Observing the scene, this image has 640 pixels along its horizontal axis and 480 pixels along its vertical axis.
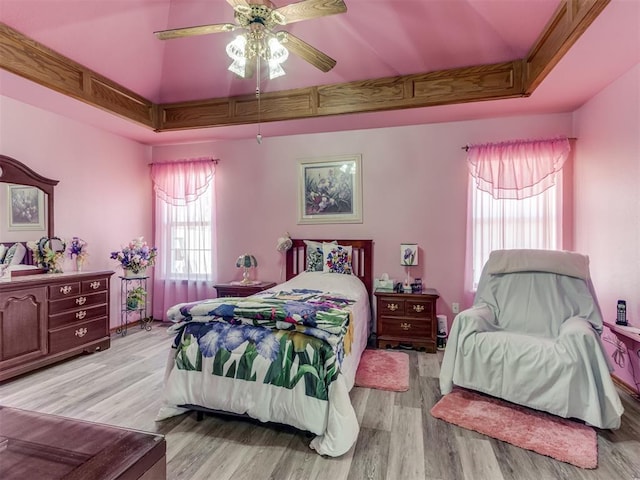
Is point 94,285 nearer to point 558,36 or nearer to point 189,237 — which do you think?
point 189,237

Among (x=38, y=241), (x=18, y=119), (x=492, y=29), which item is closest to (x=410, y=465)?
(x=492, y=29)

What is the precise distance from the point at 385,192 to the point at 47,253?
372cm

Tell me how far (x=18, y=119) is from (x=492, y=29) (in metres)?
4.49

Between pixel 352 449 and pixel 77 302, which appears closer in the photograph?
pixel 352 449

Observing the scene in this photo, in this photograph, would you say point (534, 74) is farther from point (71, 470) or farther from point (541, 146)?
point (71, 470)

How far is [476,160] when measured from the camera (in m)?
3.77

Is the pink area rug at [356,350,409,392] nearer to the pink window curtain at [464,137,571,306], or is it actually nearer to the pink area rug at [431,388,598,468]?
the pink area rug at [431,388,598,468]

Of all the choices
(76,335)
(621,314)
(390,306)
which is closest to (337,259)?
(390,306)

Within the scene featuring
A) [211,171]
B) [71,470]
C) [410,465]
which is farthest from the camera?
[211,171]

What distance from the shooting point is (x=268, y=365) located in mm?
2059

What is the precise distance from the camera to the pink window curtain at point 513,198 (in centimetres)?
356

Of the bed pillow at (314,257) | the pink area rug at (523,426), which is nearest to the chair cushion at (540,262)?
the pink area rug at (523,426)

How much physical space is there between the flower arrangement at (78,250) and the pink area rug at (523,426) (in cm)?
385

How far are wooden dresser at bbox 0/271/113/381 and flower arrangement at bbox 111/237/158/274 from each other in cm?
45
